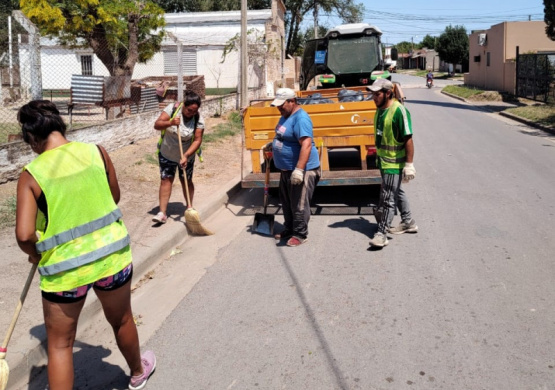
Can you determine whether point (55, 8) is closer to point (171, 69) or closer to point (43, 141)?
point (43, 141)

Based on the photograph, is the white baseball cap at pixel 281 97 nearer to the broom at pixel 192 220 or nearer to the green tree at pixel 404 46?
the broom at pixel 192 220

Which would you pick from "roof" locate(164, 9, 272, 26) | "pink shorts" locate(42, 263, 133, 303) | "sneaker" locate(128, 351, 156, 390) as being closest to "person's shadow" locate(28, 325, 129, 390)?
"sneaker" locate(128, 351, 156, 390)

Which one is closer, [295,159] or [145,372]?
[145,372]

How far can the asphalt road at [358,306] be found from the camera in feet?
12.3

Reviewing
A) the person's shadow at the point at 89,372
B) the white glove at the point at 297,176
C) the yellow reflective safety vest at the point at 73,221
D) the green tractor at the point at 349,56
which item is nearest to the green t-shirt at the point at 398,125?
the white glove at the point at 297,176

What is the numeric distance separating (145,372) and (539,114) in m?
20.2

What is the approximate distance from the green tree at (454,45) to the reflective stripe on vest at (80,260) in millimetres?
65518

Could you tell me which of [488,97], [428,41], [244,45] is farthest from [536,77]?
[428,41]

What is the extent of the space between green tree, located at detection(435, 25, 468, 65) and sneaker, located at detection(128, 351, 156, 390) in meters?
65.1

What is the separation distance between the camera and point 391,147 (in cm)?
625

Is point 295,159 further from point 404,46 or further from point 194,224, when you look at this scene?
point 404,46

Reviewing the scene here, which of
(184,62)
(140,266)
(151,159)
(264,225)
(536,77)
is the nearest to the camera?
(140,266)

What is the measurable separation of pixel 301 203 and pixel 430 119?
49.8 feet

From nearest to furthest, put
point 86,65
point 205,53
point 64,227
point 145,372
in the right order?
point 64,227 → point 145,372 → point 86,65 → point 205,53
